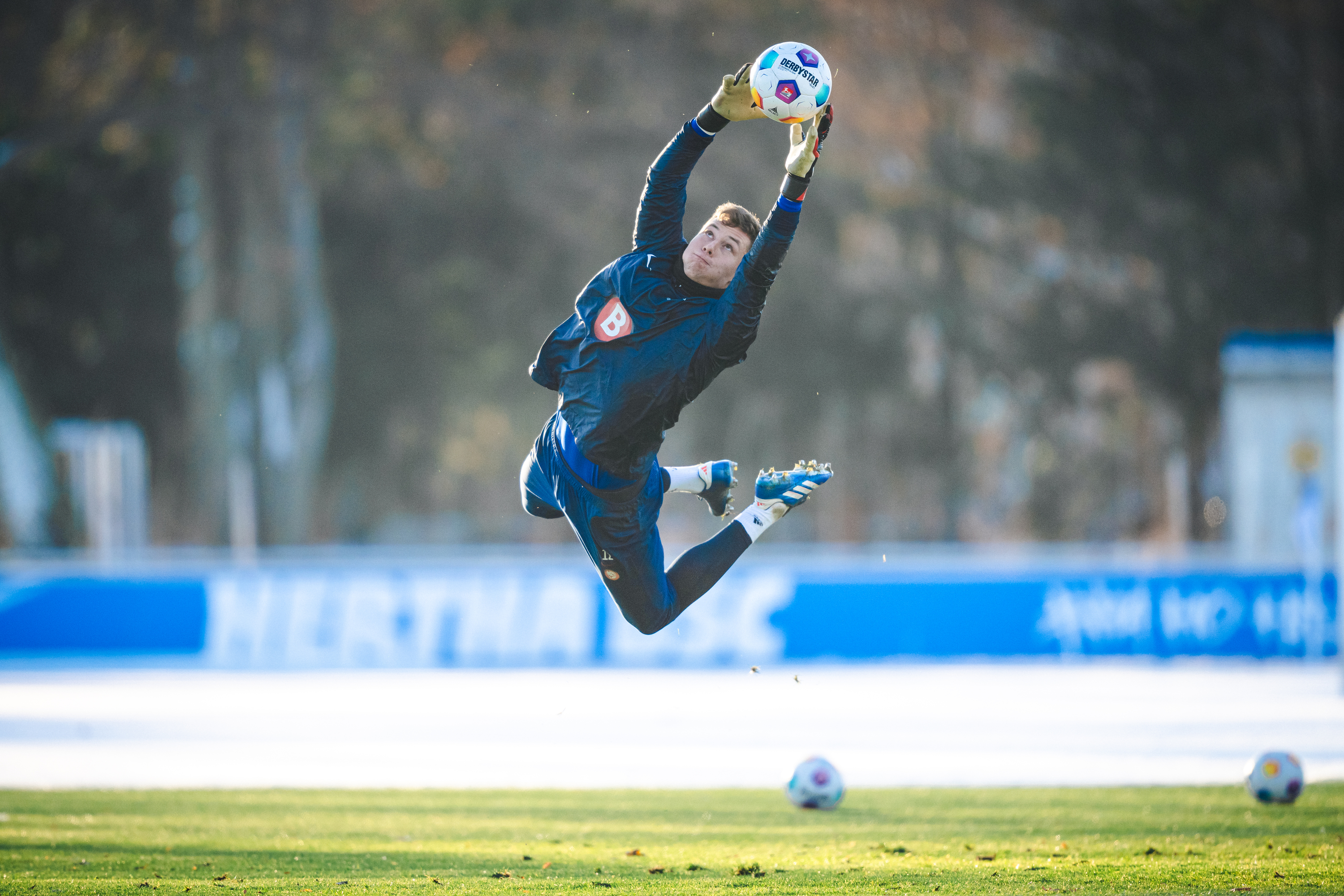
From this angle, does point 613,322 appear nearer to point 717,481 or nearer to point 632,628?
point 717,481

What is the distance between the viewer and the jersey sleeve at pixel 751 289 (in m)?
7.29

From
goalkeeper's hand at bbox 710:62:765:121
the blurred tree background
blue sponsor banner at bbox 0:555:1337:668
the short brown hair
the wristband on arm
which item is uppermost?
the blurred tree background

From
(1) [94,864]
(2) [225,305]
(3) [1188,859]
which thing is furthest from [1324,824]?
(2) [225,305]

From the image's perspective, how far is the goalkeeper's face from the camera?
25.7ft

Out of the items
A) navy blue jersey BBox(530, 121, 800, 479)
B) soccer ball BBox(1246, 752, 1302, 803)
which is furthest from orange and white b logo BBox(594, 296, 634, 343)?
soccer ball BBox(1246, 752, 1302, 803)

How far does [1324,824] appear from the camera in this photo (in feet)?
30.7

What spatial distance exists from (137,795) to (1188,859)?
7.34 meters

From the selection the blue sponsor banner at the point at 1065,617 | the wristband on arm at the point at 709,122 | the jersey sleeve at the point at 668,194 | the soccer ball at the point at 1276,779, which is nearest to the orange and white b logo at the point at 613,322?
the jersey sleeve at the point at 668,194

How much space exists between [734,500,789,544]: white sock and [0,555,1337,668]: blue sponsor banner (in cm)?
848

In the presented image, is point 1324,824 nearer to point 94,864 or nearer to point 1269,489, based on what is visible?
point 94,864

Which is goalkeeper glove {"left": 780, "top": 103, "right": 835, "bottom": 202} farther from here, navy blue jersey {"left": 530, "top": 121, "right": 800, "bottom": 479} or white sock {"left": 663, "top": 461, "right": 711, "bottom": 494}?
white sock {"left": 663, "top": 461, "right": 711, "bottom": 494}

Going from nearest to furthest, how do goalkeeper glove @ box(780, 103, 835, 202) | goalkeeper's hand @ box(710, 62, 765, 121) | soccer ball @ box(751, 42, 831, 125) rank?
goalkeeper glove @ box(780, 103, 835, 202) < soccer ball @ box(751, 42, 831, 125) < goalkeeper's hand @ box(710, 62, 765, 121)

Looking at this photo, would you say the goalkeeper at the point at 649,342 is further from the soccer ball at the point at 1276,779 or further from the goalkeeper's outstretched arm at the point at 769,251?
the soccer ball at the point at 1276,779

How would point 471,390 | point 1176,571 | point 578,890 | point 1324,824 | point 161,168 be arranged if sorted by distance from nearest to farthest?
point 578,890, point 1324,824, point 1176,571, point 161,168, point 471,390
